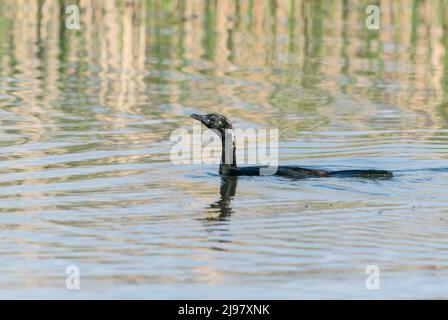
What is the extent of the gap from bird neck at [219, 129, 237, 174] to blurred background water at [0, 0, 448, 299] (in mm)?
197

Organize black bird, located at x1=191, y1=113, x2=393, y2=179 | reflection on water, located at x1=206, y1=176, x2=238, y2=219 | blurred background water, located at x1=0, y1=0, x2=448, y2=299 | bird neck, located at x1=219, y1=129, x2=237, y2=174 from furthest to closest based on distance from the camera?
bird neck, located at x1=219, y1=129, x2=237, y2=174 → black bird, located at x1=191, y1=113, x2=393, y2=179 → reflection on water, located at x1=206, y1=176, x2=238, y2=219 → blurred background water, located at x1=0, y1=0, x2=448, y2=299

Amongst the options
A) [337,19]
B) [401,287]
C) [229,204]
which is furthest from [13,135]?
[337,19]

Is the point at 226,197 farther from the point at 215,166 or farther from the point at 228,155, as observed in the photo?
the point at 215,166

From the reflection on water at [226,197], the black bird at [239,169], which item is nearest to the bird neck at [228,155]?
the black bird at [239,169]

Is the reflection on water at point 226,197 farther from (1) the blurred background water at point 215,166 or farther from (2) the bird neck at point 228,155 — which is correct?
(2) the bird neck at point 228,155

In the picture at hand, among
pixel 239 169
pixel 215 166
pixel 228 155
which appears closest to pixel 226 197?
pixel 239 169

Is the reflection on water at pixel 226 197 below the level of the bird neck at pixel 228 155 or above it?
below

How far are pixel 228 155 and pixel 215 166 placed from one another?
0.60m

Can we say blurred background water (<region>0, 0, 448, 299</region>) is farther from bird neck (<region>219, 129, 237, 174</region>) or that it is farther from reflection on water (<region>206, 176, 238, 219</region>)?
bird neck (<region>219, 129, 237, 174</region>)

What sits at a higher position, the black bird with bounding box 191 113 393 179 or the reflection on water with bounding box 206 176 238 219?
the black bird with bounding box 191 113 393 179

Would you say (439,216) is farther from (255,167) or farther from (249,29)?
(249,29)

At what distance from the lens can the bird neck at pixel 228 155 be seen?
13.3 meters

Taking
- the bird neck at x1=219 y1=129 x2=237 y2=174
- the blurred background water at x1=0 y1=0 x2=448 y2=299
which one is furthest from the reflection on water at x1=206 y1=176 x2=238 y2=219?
the bird neck at x1=219 y1=129 x2=237 y2=174

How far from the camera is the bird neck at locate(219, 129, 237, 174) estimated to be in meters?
13.3
